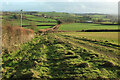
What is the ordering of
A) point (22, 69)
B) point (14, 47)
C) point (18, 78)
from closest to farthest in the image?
1. point (18, 78)
2. point (22, 69)
3. point (14, 47)

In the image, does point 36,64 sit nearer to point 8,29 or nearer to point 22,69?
point 22,69

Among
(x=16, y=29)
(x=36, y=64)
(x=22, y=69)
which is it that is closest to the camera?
(x=22, y=69)

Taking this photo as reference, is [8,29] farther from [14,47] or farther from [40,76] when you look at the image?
[40,76]

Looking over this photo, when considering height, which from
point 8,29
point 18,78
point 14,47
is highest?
point 8,29

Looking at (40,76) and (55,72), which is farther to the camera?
(55,72)

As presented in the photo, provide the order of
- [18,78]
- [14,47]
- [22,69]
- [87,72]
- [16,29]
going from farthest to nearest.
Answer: [16,29] → [14,47] → [22,69] → [87,72] → [18,78]

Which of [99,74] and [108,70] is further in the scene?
[108,70]

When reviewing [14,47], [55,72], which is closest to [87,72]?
[55,72]

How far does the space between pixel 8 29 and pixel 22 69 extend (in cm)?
949

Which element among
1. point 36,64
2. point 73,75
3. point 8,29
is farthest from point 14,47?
point 73,75

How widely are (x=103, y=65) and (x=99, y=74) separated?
2.09 metres

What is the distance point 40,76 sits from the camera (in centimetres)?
959

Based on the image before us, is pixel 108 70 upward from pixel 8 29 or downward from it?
downward

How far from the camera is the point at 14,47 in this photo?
1817 centimetres
